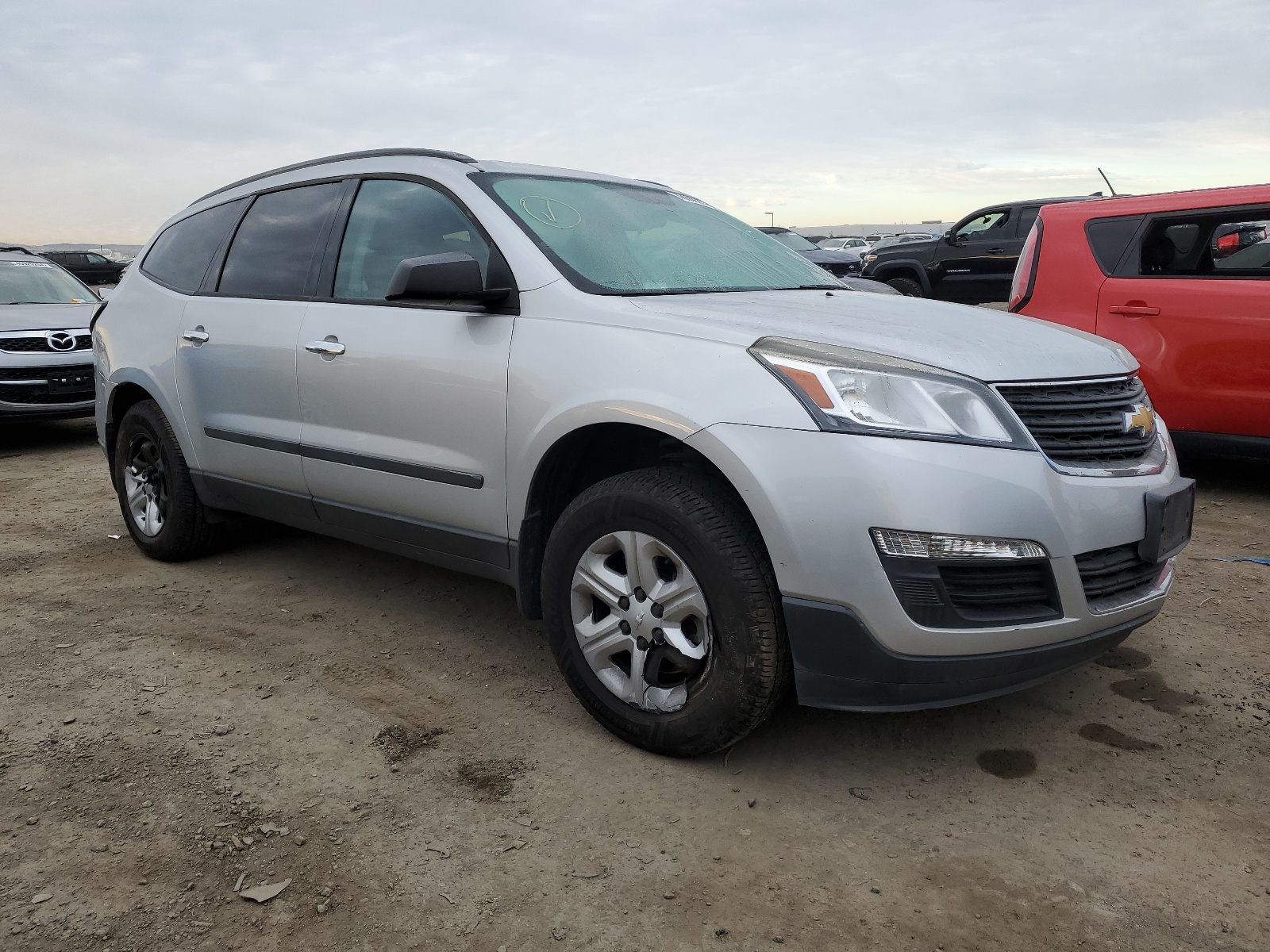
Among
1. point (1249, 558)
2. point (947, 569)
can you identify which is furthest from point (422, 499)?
point (1249, 558)

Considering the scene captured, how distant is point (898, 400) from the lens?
234 centimetres

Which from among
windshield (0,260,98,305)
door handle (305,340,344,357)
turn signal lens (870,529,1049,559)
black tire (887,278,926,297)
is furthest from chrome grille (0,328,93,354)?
black tire (887,278,926,297)

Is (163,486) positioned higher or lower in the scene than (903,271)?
lower

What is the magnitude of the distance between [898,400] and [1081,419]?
0.56 metres

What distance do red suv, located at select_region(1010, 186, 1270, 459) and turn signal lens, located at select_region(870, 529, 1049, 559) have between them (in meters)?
3.50

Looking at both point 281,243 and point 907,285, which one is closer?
point 281,243

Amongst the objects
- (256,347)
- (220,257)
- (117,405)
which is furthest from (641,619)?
(117,405)

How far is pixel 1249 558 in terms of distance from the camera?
14.2ft

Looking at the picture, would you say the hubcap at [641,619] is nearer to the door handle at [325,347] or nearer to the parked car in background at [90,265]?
the door handle at [325,347]

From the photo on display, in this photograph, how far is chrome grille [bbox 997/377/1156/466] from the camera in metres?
2.44

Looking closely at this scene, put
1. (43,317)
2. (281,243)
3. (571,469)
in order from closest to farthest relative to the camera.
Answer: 1. (571,469)
2. (281,243)
3. (43,317)

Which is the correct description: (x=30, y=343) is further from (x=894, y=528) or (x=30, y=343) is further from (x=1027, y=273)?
(x=894, y=528)

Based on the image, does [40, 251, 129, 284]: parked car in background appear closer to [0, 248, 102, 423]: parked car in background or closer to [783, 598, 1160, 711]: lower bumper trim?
[0, 248, 102, 423]: parked car in background

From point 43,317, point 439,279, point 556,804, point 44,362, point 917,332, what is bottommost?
point 556,804
